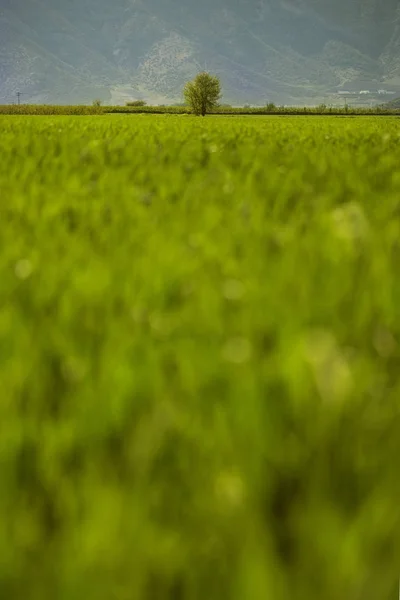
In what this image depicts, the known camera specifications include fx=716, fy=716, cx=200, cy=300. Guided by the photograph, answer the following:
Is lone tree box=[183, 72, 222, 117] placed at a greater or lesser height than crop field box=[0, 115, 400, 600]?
greater

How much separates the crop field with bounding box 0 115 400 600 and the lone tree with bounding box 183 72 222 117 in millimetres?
106060

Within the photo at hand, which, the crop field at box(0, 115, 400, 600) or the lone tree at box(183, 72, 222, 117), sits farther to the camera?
the lone tree at box(183, 72, 222, 117)

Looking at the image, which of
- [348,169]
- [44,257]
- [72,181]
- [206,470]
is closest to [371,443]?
[206,470]

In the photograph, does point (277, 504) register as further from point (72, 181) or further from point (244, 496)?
point (72, 181)

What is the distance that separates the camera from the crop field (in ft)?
2.19

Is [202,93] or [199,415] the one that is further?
[202,93]

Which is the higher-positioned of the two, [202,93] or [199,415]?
[202,93]

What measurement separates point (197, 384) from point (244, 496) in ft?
1.10

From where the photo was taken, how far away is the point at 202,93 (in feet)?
352

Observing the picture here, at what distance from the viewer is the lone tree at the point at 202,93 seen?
106812 mm

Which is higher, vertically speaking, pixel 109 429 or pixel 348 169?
pixel 348 169

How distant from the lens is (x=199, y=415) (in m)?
1.00

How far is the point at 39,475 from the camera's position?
0.92m

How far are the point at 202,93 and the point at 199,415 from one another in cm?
11070
